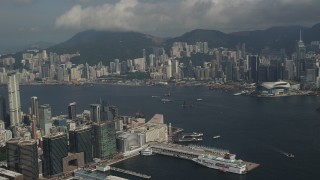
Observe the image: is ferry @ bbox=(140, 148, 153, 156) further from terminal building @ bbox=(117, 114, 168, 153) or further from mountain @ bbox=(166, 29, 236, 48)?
mountain @ bbox=(166, 29, 236, 48)

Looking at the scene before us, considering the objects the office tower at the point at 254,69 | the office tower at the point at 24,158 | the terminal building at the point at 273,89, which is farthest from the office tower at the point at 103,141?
the office tower at the point at 254,69

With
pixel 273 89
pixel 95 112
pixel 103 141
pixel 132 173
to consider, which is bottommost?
pixel 132 173

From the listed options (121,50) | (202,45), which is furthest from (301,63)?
(121,50)

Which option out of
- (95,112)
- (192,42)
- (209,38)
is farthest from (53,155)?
(209,38)

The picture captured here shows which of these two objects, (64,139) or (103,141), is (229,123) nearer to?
(103,141)

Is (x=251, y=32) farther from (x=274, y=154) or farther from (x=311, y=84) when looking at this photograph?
(x=274, y=154)

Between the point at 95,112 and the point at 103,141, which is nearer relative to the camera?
the point at 103,141

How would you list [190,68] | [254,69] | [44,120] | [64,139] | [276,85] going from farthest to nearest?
[190,68] < [254,69] < [276,85] < [44,120] < [64,139]
